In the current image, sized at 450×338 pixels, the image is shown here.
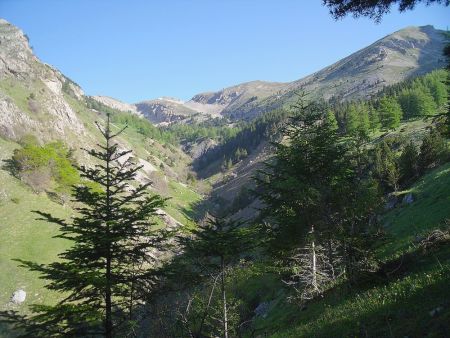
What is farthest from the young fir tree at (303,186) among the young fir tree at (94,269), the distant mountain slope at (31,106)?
the distant mountain slope at (31,106)

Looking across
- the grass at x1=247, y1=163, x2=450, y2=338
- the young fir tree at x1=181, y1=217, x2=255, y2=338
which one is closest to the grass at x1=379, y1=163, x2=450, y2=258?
the grass at x1=247, y1=163, x2=450, y2=338

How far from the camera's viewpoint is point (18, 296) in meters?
47.8

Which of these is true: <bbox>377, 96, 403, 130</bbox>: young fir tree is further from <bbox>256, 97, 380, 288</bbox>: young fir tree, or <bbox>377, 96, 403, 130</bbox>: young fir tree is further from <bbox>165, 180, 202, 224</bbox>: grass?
<bbox>256, 97, 380, 288</bbox>: young fir tree

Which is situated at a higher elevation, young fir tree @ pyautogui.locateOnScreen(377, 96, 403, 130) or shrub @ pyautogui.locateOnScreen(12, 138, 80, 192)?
shrub @ pyautogui.locateOnScreen(12, 138, 80, 192)

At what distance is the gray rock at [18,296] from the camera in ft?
155

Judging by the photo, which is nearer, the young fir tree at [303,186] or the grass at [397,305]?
the grass at [397,305]

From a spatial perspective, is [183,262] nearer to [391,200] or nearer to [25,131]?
[391,200]

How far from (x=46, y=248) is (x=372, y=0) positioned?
64.5 meters

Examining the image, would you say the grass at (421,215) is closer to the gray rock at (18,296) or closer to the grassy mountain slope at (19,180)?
the grassy mountain slope at (19,180)

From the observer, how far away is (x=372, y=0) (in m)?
9.24

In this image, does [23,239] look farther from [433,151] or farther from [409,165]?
[433,151]

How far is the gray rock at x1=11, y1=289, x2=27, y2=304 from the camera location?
4730 cm

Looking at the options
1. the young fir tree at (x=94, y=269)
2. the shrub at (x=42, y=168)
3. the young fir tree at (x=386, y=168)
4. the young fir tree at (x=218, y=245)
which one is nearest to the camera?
the young fir tree at (x=94, y=269)

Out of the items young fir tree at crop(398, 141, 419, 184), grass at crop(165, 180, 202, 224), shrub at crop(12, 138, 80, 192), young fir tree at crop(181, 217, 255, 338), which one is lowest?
grass at crop(165, 180, 202, 224)
